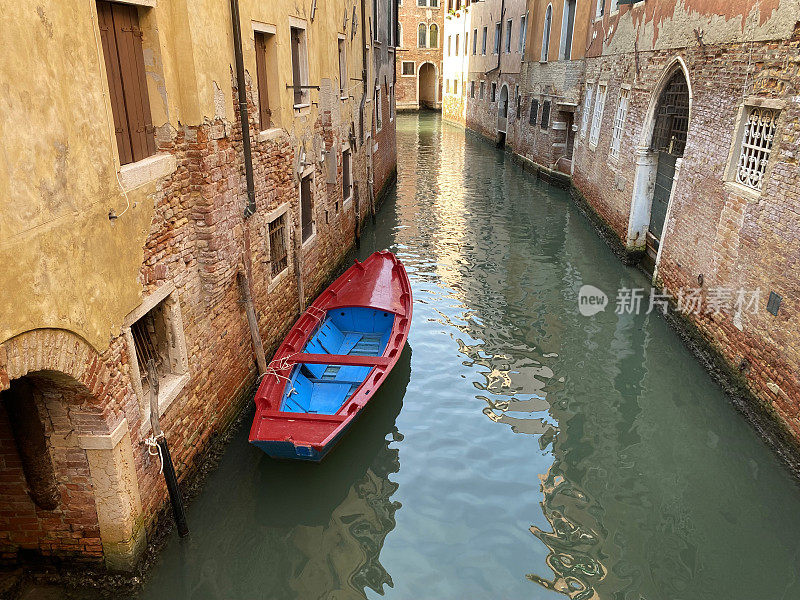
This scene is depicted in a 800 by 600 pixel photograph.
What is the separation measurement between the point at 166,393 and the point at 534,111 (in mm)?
20207

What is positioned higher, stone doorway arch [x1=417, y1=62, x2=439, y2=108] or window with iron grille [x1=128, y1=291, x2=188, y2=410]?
stone doorway arch [x1=417, y1=62, x2=439, y2=108]

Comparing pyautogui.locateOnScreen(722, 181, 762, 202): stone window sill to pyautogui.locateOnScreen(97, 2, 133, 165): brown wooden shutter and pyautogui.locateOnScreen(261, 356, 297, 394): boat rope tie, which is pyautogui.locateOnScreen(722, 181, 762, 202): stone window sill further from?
pyautogui.locateOnScreen(97, 2, 133, 165): brown wooden shutter

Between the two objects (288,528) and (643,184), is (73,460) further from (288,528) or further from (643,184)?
(643,184)

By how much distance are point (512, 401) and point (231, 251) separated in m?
3.89

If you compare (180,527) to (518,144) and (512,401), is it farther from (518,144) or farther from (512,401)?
(518,144)

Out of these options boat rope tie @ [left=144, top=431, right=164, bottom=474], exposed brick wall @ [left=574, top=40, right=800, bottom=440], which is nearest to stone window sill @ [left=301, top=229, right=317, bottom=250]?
boat rope tie @ [left=144, top=431, right=164, bottom=474]

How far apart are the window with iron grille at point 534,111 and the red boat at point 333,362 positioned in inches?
555

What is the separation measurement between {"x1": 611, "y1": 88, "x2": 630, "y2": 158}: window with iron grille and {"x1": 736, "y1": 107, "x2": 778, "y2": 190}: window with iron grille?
5706 millimetres

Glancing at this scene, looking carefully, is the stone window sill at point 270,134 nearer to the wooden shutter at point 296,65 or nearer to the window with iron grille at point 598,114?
the wooden shutter at point 296,65

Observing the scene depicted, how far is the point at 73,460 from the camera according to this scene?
410 cm

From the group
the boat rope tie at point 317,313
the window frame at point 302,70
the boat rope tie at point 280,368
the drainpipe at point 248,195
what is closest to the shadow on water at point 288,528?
the boat rope tie at point 280,368

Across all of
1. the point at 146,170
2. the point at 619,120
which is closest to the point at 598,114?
the point at 619,120

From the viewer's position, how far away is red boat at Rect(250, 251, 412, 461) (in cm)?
564

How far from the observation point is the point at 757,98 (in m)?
7.02
